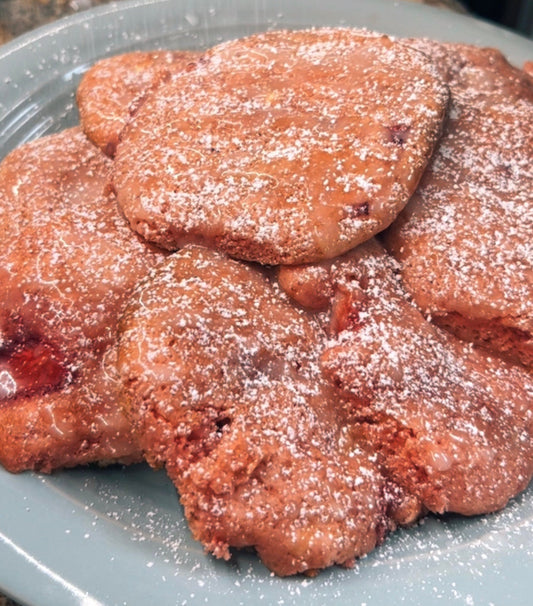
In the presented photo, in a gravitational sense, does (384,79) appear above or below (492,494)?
above

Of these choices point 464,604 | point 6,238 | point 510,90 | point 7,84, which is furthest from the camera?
A: point 7,84

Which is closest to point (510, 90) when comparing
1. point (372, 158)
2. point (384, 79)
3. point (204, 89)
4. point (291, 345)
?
point (384, 79)

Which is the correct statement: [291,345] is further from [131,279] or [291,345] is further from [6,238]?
[6,238]

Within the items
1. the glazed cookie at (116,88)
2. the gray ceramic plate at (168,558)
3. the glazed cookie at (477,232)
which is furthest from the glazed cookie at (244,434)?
the glazed cookie at (116,88)

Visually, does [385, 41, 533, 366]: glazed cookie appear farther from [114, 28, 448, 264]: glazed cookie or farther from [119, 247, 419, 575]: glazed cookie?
[119, 247, 419, 575]: glazed cookie

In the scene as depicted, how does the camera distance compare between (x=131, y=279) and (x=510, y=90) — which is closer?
(x=131, y=279)

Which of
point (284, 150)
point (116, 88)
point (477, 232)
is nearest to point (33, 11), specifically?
point (116, 88)
